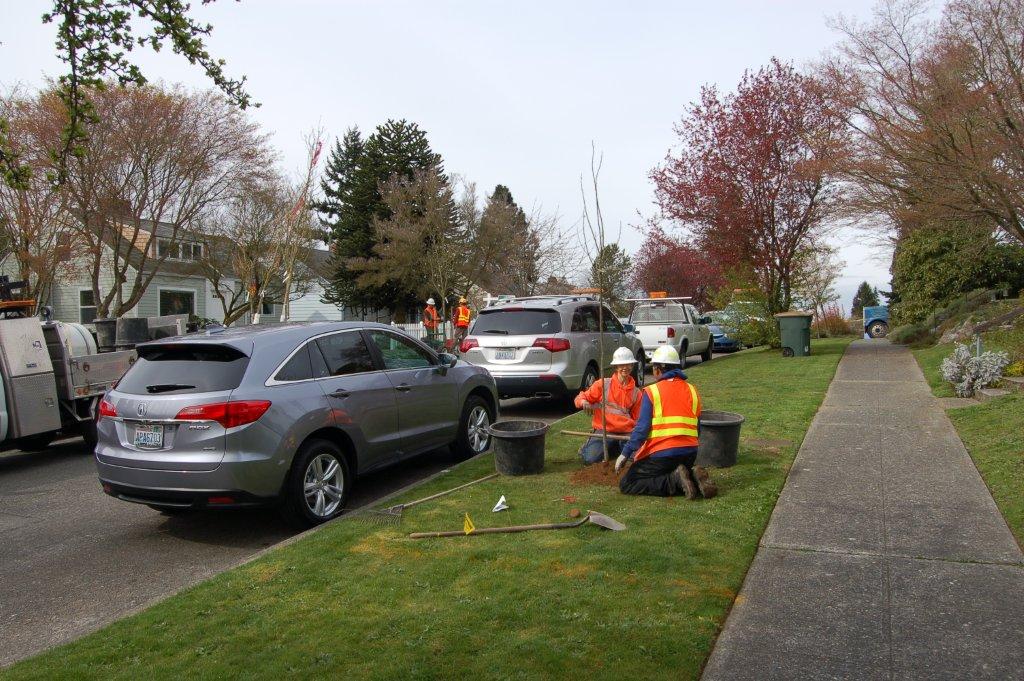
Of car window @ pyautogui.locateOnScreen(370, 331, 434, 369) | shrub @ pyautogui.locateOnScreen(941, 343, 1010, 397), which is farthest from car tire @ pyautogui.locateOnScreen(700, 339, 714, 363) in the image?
car window @ pyautogui.locateOnScreen(370, 331, 434, 369)

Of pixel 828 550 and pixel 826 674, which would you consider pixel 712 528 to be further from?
pixel 826 674

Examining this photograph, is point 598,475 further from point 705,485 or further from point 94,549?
point 94,549

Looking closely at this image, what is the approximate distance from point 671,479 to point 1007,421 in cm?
449

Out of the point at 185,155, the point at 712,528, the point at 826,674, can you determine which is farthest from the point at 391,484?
the point at 185,155

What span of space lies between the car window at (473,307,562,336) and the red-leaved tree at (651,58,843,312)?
11409 mm

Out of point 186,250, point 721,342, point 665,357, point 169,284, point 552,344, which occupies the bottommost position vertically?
point 721,342

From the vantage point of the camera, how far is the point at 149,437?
18.6 ft

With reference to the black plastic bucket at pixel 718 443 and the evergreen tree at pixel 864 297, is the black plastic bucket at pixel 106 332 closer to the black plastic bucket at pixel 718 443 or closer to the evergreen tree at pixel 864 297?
the black plastic bucket at pixel 718 443

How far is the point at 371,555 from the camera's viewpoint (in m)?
4.95

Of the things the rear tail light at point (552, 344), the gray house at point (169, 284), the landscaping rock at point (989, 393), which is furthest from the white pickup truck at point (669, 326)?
the gray house at point (169, 284)

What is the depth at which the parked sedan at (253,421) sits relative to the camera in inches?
217

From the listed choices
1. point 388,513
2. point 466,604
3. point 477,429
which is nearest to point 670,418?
point 388,513

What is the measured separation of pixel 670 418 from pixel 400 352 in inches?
114

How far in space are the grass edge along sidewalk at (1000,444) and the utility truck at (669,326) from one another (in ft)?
22.5
